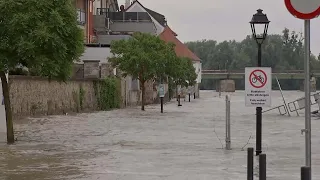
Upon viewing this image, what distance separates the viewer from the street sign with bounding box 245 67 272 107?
16.2 meters

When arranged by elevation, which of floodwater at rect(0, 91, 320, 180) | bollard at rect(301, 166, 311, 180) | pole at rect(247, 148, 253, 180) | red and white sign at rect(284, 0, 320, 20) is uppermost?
red and white sign at rect(284, 0, 320, 20)

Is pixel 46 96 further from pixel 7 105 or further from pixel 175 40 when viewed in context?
pixel 175 40

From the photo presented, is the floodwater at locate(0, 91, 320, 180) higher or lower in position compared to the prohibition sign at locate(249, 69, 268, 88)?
lower

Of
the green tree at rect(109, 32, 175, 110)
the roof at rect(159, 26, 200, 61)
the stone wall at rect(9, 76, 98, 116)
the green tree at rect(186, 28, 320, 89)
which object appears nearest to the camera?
the stone wall at rect(9, 76, 98, 116)

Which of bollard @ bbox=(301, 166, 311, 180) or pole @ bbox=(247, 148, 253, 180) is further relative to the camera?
pole @ bbox=(247, 148, 253, 180)

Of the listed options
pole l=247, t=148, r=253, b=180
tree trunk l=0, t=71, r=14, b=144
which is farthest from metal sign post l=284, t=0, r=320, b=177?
tree trunk l=0, t=71, r=14, b=144

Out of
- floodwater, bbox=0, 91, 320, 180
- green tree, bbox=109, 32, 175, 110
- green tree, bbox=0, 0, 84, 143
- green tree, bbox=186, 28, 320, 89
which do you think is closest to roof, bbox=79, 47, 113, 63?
green tree, bbox=109, 32, 175, 110

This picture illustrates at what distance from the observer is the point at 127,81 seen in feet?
194

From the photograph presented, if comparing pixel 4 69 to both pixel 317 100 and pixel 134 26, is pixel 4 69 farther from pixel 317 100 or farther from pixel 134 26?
pixel 134 26

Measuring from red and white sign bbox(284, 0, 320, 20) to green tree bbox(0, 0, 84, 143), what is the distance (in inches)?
450

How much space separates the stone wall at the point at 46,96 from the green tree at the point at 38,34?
14426 millimetres

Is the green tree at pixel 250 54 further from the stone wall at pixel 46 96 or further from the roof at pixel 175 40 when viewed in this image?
the stone wall at pixel 46 96

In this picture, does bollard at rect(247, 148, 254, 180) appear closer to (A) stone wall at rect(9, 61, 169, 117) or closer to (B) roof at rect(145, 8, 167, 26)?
(A) stone wall at rect(9, 61, 169, 117)

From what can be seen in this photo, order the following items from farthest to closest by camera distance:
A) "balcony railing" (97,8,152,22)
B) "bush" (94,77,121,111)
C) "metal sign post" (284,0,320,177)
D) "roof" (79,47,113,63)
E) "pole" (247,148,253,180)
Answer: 1. "balcony railing" (97,8,152,22)
2. "roof" (79,47,113,63)
3. "bush" (94,77,121,111)
4. "pole" (247,148,253,180)
5. "metal sign post" (284,0,320,177)
